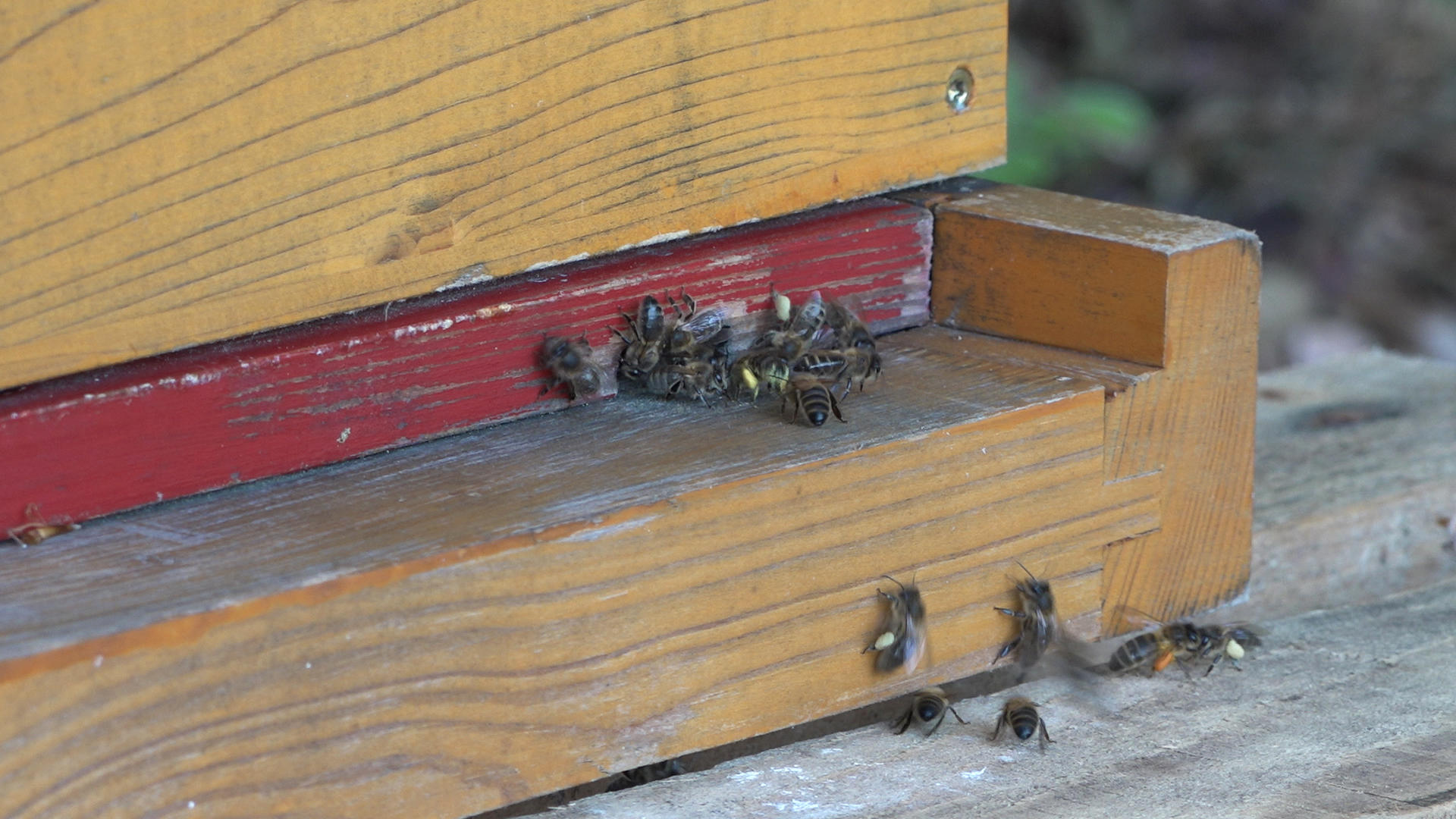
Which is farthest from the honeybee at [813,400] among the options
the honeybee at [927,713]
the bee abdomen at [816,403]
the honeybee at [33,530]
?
the honeybee at [33,530]

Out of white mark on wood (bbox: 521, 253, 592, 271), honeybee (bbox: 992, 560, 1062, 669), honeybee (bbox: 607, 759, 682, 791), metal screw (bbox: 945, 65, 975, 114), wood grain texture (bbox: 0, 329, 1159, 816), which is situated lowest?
honeybee (bbox: 607, 759, 682, 791)

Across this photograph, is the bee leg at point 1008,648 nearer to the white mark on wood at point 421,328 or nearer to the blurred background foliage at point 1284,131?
the white mark on wood at point 421,328

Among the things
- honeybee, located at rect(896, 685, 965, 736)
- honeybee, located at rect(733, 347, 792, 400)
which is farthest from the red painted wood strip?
honeybee, located at rect(896, 685, 965, 736)

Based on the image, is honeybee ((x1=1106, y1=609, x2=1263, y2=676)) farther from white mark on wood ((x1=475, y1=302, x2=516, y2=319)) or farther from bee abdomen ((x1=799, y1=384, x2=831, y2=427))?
white mark on wood ((x1=475, y1=302, x2=516, y2=319))

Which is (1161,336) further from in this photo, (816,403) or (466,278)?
(466,278)

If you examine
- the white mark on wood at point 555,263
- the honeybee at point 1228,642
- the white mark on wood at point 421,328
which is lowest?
the honeybee at point 1228,642

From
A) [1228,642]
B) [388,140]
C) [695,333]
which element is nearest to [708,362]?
[695,333]

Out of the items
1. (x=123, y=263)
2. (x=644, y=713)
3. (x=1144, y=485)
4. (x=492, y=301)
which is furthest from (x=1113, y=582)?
(x=123, y=263)
